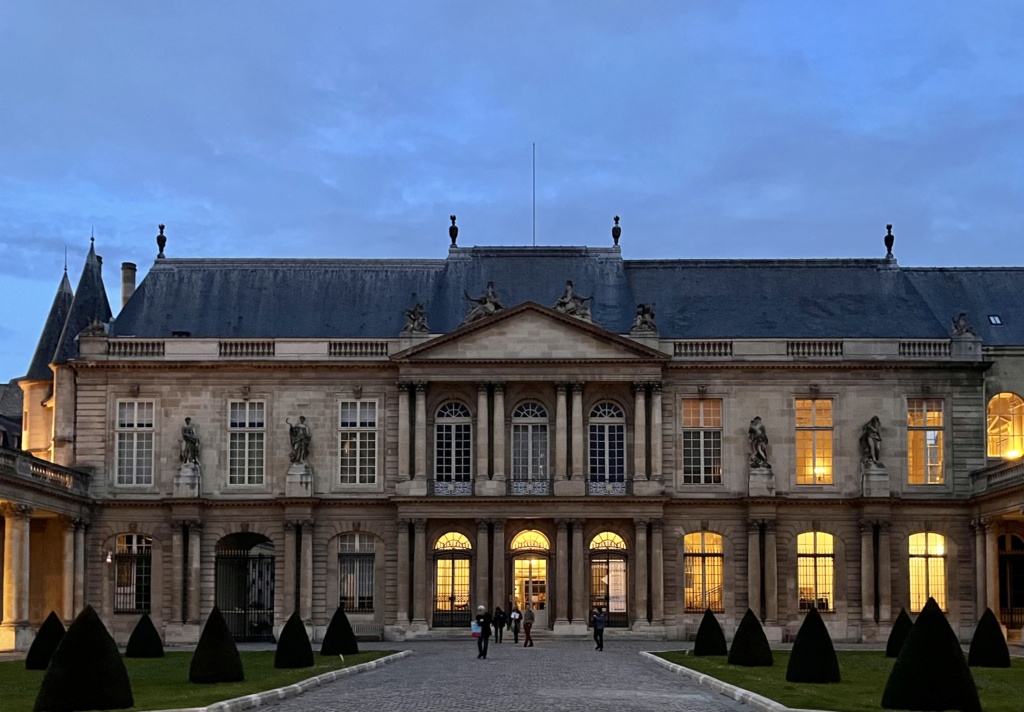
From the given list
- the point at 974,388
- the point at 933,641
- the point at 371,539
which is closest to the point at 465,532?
the point at 371,539

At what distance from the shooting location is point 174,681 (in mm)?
28250

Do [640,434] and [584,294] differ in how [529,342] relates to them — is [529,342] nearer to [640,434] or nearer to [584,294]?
[584,294]

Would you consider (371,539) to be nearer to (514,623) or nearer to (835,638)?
(514,623)

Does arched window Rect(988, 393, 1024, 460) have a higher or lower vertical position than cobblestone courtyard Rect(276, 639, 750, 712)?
higher

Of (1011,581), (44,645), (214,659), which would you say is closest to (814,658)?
(214,659)

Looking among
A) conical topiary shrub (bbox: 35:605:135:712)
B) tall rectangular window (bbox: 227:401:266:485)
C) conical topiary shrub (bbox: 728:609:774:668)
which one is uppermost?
tall rectangular window (bbox: 227:401:266:485)

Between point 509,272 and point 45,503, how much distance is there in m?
17.5

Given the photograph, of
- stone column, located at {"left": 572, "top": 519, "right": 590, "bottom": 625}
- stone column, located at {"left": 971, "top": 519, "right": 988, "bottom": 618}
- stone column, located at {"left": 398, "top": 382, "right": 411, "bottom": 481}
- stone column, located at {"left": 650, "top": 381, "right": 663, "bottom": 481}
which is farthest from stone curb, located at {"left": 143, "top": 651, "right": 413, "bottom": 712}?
stone column, located at {"left": 971, "top": 519, "right": 988, "bottom": 618}

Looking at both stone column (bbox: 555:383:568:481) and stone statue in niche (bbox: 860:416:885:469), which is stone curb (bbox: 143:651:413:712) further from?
stone statue in niche (bbox: 860:416:885:469)

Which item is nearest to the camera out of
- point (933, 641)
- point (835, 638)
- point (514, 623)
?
point (933, 641)

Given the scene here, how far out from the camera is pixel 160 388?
51.2 m

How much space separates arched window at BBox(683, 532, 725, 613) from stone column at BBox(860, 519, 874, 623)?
4367mm

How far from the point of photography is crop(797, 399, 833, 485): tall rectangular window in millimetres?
50844

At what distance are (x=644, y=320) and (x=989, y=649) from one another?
19.7m
